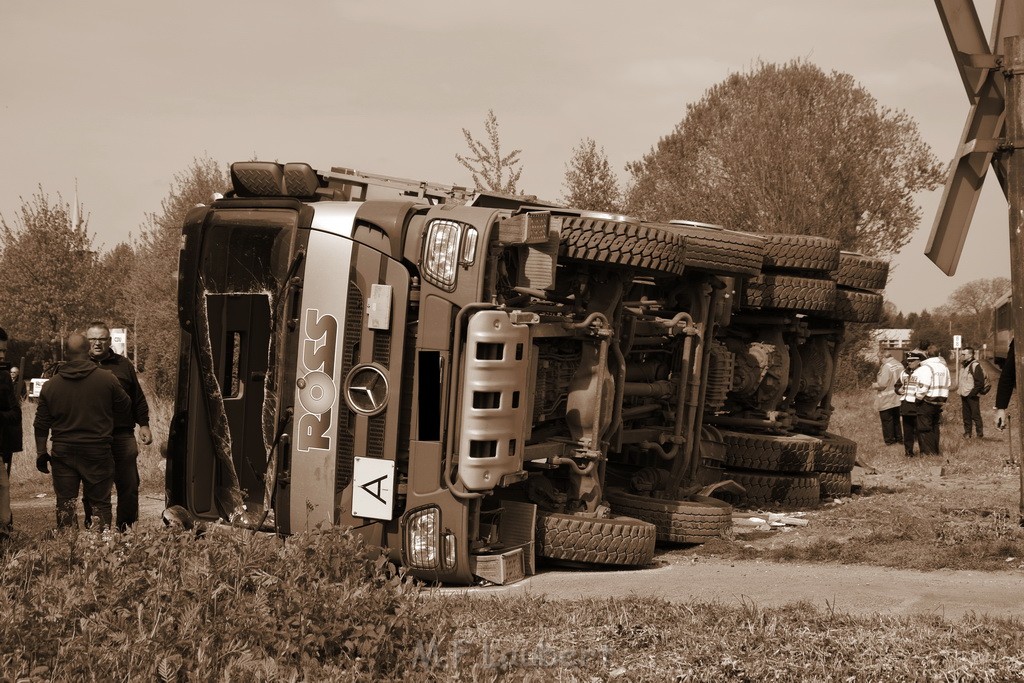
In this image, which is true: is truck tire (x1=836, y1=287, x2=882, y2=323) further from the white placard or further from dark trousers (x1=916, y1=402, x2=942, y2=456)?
the white placard

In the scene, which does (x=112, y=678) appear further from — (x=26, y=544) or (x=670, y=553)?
(x=670, y=553)

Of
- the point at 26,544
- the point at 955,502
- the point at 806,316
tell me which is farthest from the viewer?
the point at 806,316

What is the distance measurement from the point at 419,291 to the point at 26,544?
2446mm

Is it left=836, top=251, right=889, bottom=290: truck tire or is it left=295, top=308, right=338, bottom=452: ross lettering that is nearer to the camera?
left=295, top=308, right=338, bottom=452: ross lettering

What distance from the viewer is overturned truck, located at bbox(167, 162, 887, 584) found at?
6453mm

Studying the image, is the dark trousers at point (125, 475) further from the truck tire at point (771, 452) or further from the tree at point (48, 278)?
the tree at point (48, 278)

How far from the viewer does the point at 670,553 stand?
7910 millimetres

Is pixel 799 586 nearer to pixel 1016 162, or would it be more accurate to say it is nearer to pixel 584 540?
pixel 584 540

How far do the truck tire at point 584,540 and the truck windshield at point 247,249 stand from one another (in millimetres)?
2163

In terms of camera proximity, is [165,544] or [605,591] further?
[605,591]

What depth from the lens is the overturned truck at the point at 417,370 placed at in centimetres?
645

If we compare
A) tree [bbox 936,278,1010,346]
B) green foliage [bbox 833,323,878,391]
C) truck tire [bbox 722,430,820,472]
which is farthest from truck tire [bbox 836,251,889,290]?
tree [bbox 936,278,1010,346]

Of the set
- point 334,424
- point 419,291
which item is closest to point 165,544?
point 334,424

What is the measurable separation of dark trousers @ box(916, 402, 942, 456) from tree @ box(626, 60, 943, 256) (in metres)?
15.2
